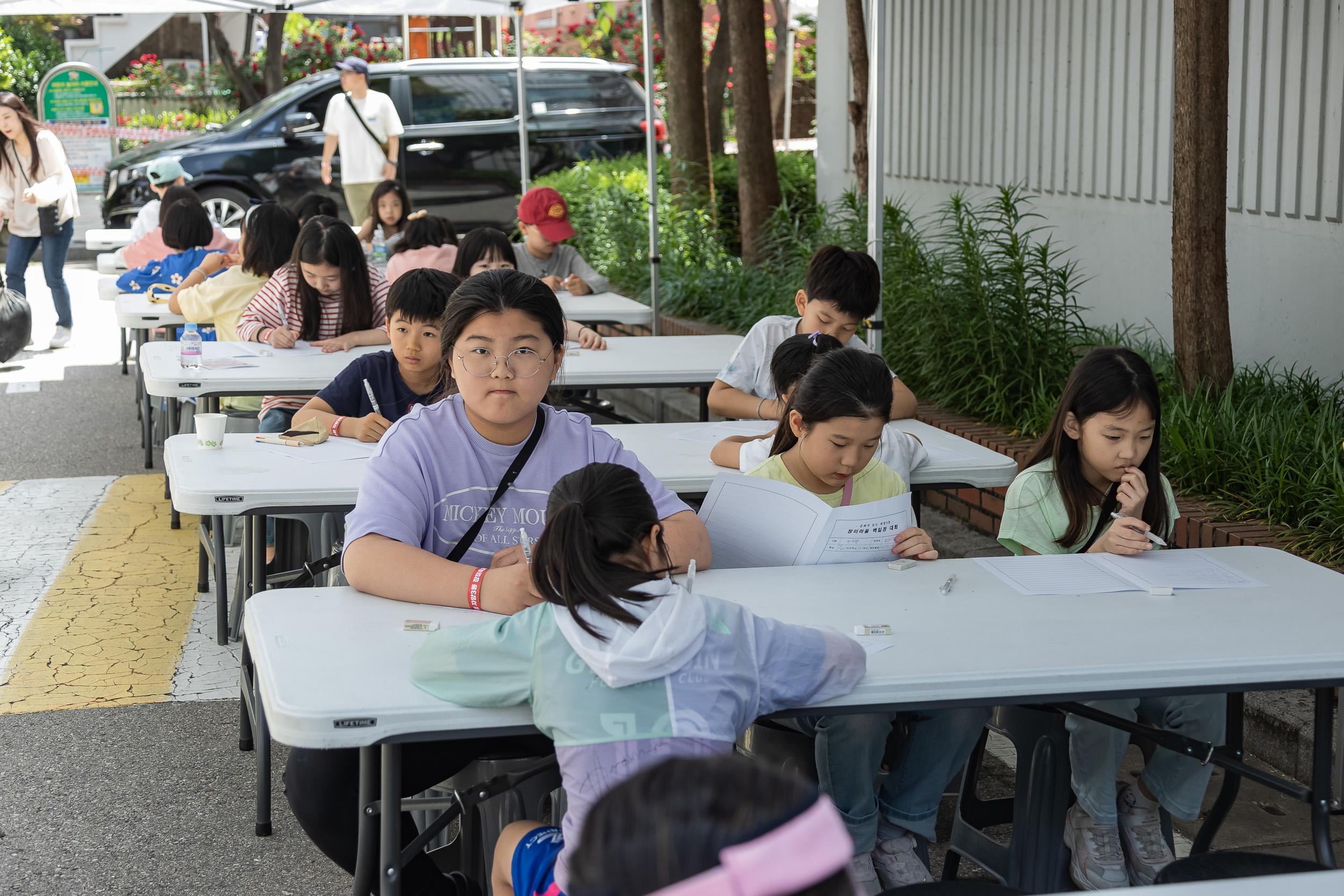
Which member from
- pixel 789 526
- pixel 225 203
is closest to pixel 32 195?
pixel 225 203

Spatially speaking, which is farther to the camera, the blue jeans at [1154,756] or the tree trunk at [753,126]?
the tree trunk at [753,126]

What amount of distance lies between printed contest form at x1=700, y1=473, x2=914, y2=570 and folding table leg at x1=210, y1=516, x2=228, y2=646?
1.66m

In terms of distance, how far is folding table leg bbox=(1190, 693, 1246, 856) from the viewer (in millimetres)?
2703

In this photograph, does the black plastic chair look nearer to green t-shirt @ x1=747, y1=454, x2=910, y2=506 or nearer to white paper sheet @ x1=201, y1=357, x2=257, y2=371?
green t-shirt @ x1=747, y1=454, x2=910, y2=506

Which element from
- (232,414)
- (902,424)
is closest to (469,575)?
(902,424)

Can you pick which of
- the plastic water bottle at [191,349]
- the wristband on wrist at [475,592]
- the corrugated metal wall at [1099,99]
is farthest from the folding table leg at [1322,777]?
the plastic water bottle at [191,349]

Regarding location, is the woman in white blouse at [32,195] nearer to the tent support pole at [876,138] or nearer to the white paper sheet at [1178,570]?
the tent support pole at [876,138]

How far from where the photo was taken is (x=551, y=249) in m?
7.30

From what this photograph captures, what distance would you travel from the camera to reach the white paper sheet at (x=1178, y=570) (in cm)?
266

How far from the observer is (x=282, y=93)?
1407 cm

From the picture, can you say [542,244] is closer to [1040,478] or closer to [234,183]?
[1040,478]

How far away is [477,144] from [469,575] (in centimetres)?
1247

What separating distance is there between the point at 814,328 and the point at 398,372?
1.29 m

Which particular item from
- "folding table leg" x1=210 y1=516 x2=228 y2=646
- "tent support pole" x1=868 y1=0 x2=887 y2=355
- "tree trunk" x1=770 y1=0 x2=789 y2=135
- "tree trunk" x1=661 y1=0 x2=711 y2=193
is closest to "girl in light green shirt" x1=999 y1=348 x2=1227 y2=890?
"tent support pole" x1=868 y1=0 x2=887 y2=355
